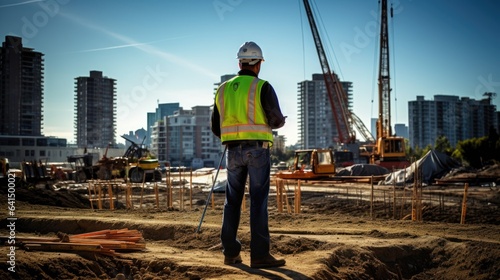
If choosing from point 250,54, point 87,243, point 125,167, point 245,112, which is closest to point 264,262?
point 245,112

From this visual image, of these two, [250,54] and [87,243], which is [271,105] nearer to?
[250,54]

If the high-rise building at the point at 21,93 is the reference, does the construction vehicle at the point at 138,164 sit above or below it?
below

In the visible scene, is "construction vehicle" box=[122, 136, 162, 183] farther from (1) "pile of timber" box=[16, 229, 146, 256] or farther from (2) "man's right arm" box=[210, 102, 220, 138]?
(2) "man's right arm" box=[210, 102, 220, 138]

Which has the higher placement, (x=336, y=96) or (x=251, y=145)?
(x=336, y=96)

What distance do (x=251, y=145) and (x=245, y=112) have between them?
1.02 ft

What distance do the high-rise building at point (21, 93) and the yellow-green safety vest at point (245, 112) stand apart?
68.0 m

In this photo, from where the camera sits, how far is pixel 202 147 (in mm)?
123750

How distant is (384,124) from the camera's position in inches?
1786

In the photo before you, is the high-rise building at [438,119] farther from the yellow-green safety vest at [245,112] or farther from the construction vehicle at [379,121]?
the yellow-green safety vest at [245,112]

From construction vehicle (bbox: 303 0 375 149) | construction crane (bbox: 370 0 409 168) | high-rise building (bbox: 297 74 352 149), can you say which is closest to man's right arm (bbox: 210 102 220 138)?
construction crane (bbox: 370 0 409 168)

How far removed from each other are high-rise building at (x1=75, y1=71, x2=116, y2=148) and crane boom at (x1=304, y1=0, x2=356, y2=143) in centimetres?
6226

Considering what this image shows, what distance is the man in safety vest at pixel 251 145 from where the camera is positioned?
4832 mm

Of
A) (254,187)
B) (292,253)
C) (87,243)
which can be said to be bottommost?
(292,253)

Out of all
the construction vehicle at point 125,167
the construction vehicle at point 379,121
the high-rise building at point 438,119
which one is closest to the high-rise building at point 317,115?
the high-rise building at point 438,119
